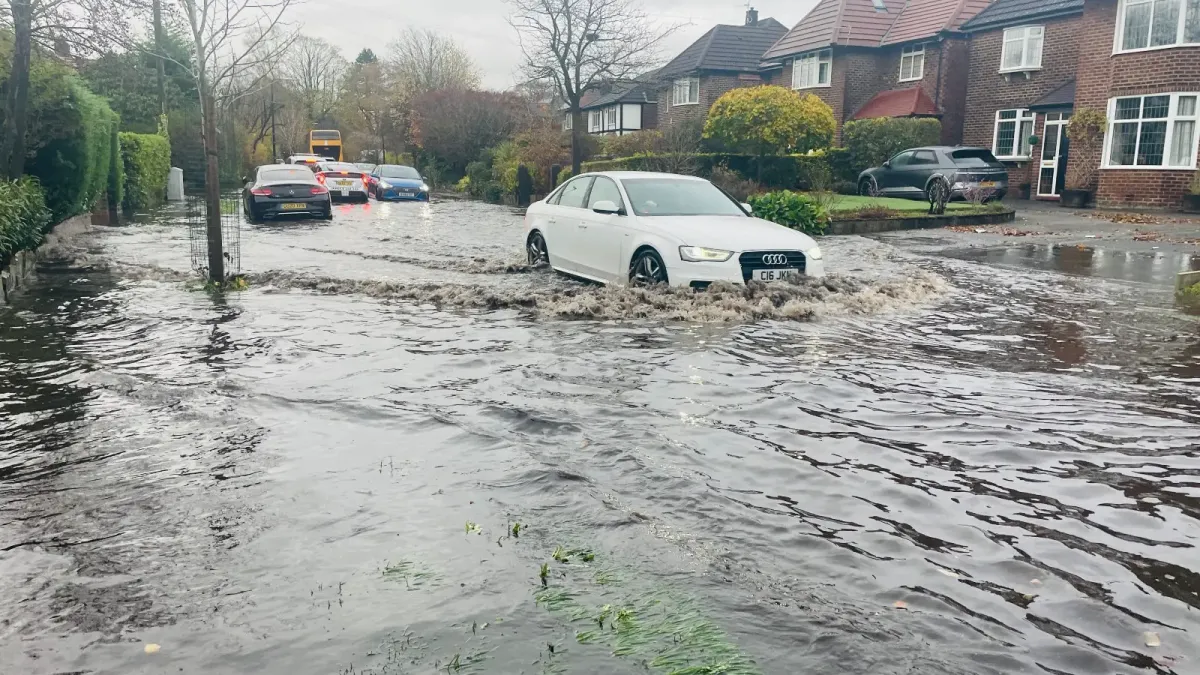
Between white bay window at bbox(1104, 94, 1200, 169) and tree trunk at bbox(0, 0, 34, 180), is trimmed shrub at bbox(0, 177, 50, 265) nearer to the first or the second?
tree trunk at bbox(0, 0, 34, 180)

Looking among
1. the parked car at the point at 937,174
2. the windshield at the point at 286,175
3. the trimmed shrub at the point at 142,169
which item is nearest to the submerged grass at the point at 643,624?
the parked car at the point at 937,174

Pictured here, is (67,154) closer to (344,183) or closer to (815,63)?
(344,183)

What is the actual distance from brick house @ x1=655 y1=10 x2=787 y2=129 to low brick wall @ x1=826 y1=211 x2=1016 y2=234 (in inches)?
991

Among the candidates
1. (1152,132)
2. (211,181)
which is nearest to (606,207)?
(211,181)

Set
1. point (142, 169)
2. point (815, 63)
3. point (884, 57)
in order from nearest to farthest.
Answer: point (142, 169) → point (884, 57) → point (815, 63)

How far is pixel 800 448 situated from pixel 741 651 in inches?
94.5

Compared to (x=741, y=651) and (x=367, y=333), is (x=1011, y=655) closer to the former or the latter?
(x=741, y=651)

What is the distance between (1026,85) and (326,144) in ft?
155

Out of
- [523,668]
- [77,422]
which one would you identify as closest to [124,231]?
[77,422]

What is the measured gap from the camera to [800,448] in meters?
5.57

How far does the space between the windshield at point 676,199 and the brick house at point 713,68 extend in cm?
3483

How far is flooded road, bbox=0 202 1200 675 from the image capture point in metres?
3.41

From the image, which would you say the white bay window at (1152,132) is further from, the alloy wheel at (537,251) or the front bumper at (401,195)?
the front bumper at (401,195)

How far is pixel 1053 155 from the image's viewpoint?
30953mm
